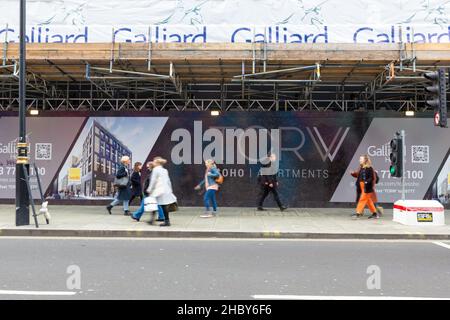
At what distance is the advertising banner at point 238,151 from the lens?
15141 millimetres

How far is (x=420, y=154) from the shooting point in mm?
15180

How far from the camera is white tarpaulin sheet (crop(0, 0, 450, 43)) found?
12.3 metres

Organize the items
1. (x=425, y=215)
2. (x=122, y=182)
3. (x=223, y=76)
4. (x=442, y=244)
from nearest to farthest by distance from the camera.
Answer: (x=442, y=244), (x=425, y=215), (x=122, y=182), (x=223, y=76)

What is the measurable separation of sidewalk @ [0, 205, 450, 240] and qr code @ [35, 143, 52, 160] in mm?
2655

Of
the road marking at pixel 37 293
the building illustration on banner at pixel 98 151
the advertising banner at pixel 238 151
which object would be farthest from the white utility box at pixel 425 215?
the road marking at pixel 37 293

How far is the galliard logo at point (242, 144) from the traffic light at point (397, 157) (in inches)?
134

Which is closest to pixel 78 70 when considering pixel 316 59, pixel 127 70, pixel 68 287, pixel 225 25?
pixel 127 70

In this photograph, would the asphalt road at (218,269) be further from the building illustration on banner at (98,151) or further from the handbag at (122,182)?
the building illustration on banner at (98,151)

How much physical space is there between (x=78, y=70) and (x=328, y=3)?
24.5ft

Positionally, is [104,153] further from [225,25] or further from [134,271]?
[134,271]

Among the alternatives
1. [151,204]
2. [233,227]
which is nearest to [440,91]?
[233,227]

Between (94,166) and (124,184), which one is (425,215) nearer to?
(124,184)

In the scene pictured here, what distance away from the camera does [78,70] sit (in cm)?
1336

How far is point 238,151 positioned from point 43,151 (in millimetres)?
6547
